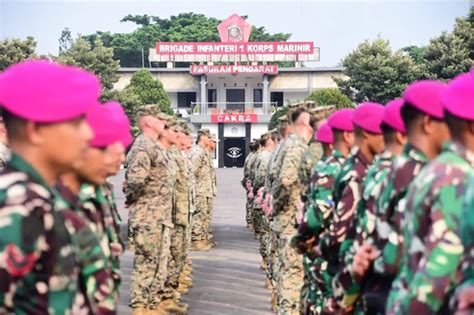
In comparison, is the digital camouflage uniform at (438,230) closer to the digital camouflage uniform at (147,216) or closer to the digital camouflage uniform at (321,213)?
the digital camouflage uniform at (321,213)

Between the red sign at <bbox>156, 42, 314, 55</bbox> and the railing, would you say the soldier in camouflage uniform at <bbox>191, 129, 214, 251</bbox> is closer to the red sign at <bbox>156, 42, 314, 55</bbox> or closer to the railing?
the railing

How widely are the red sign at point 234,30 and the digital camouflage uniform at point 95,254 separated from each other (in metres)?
57.1

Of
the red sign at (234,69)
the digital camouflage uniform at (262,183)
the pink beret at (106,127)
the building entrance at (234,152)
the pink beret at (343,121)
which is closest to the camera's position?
the pink beret at (106,127)

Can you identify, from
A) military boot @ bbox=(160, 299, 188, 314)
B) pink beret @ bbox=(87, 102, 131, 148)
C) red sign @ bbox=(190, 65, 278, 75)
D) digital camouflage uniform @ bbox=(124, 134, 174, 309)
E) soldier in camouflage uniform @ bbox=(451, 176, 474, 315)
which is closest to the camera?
soldier in camouflage uniform @ bbox=(451, 176, 474, 315)

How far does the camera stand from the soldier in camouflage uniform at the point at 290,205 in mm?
7410

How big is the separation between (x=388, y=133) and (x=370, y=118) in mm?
441

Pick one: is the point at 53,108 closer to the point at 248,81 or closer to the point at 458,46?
the point at 458,46

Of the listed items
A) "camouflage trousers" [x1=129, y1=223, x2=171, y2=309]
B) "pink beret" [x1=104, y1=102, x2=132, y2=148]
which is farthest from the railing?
"pink beret" [x1=104, y1=102, x2=132, y2=148]

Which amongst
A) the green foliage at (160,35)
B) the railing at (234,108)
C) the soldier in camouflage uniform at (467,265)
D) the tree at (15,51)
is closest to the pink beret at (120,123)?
the soldier in camouflage uniform at (467,265)

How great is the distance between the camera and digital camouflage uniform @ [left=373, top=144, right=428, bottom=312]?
12.1 ft

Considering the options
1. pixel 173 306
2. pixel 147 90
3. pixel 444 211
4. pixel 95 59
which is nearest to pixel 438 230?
pixel 444 211

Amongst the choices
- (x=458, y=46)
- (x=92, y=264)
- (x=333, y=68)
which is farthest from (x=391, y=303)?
(x=333, y=68)

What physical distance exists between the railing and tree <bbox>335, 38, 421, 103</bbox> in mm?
12765

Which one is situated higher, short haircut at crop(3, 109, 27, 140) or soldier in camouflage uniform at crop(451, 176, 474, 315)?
short haircut at crop(3, 109, 27, 140)
